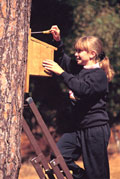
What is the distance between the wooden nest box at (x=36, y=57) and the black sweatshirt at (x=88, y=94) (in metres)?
0.24

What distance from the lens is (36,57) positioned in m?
3.23

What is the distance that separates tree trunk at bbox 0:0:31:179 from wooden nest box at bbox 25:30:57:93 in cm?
27

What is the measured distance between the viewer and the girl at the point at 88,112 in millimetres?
3297

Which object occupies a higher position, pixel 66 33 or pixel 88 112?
pixel 66 33

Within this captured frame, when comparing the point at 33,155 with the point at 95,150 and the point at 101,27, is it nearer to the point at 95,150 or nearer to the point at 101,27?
the point at 101,27

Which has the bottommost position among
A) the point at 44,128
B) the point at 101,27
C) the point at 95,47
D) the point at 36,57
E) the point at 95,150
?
the point at 95,150

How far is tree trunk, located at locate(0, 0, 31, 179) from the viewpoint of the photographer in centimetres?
275

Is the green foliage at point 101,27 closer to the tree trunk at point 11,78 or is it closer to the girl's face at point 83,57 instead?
the girl's face at point 83,57

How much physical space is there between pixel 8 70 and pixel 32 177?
3.16 meters

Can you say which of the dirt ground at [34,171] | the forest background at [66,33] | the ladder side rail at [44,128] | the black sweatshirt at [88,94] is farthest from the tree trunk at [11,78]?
the forest background at [66,33]

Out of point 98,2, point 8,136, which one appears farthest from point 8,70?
point 98,2

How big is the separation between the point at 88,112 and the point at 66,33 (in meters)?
3.12

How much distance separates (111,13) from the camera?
682 centimetres

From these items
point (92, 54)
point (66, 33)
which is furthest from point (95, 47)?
point (66, 33)
